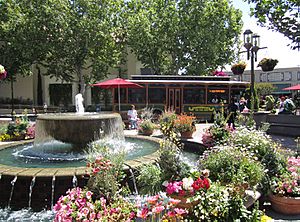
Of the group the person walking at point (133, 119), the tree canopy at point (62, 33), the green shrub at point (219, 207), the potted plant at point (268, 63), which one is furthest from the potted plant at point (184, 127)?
the tree canopy at point (62, 33)

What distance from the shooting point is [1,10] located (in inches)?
1076

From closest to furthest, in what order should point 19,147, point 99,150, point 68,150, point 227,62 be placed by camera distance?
1. point 99,150
2. point 68,150
3. point 19,147
4. point 227,62

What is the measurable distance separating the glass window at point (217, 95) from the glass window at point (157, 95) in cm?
342

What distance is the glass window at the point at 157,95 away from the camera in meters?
20.5

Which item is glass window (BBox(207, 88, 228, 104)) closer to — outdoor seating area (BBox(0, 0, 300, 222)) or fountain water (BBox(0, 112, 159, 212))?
outdoor seating area (BBox(0, 0, 300, 222))

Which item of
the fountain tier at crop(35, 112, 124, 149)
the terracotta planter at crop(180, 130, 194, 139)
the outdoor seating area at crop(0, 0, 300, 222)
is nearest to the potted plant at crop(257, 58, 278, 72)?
the outdoor seating area at crop(0, 0, 300, 222)

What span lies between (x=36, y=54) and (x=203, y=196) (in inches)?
1069

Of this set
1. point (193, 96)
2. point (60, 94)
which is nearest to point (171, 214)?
point (193, 96)

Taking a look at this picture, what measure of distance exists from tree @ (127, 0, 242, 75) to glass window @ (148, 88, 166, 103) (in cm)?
825

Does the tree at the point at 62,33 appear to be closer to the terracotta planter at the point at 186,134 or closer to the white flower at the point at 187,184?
the terracotta planter at the point at 186,134

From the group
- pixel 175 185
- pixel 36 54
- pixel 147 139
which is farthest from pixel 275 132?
pixel 36 54

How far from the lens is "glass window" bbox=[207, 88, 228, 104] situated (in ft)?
70.5

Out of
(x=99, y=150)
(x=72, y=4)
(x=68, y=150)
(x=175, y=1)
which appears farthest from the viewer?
(x=175, y=1)

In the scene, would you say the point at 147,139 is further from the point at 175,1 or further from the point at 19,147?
the point at 175,1
